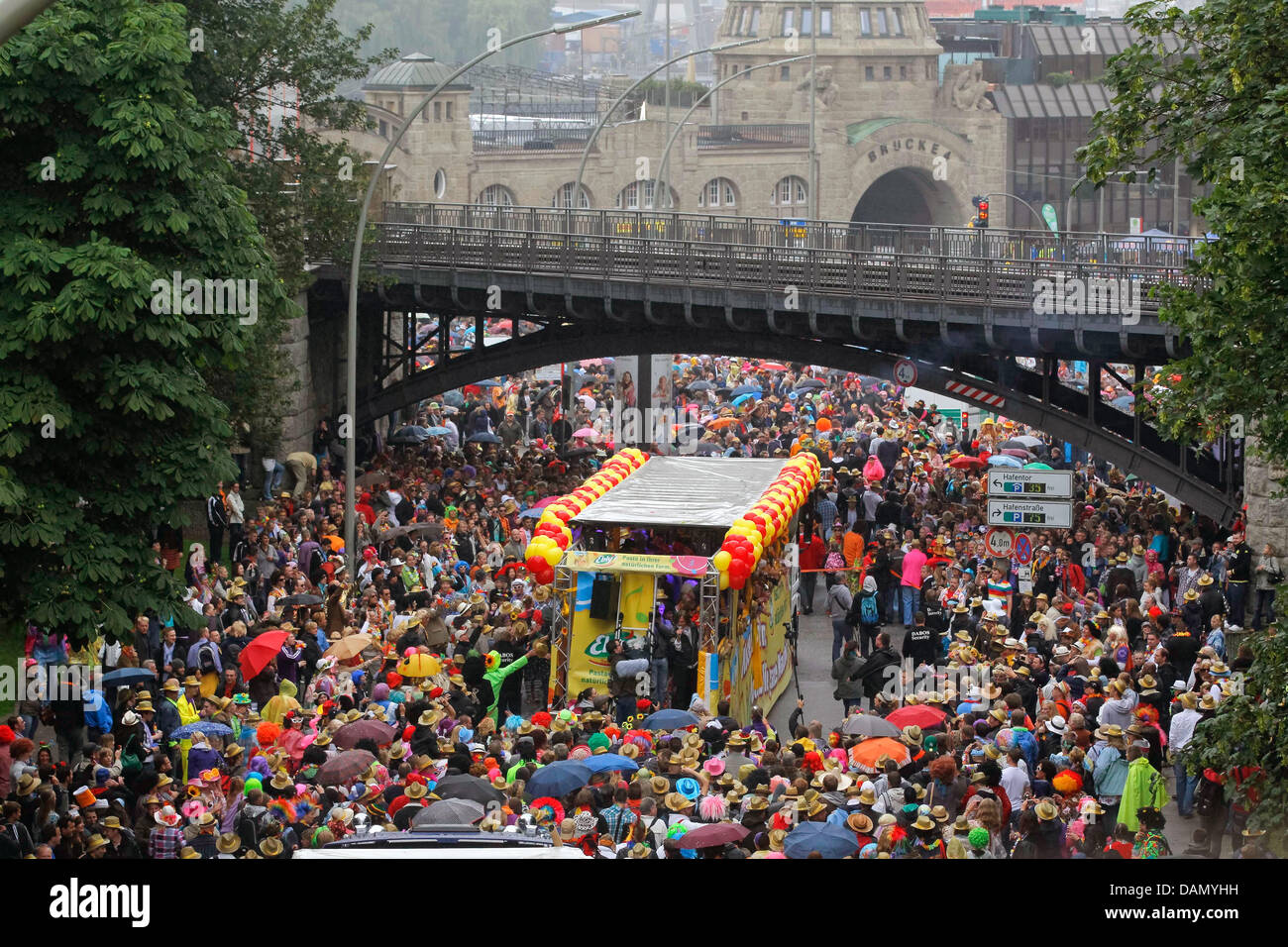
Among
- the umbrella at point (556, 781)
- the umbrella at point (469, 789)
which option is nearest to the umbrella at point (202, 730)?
the umbrella at point (469, 789)

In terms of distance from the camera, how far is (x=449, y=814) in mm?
13156

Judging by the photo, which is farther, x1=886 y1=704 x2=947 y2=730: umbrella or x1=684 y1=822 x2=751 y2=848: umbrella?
x1=886 y1=704 x2=947 y2=730: umbrella

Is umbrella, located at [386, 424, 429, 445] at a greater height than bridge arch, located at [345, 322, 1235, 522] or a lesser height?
lesser

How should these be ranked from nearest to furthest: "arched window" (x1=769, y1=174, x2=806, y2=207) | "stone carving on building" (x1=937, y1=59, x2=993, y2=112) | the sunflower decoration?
the sunflower decoration → "arched window" (x1=769, y1=174, x2=806, y2=207) → "stone carving on building" (x1=937, y1=59, x2=993, y2=112)

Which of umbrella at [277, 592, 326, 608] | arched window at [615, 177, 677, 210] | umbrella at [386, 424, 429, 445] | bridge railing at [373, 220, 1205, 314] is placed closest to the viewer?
umbrella at [277, 592, 326, 608]

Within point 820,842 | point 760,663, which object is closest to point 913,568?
point 760,663

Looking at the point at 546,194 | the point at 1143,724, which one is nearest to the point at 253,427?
the point at 1143,724

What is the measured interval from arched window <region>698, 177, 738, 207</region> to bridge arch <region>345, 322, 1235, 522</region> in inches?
2523

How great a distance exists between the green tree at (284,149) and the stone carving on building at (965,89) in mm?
82350

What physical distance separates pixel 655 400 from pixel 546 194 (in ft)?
199

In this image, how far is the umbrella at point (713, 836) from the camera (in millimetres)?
13164

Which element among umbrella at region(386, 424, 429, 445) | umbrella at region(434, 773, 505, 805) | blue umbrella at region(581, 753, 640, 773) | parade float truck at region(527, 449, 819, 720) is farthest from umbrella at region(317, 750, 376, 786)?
umbrella at region(386, 424, 429, 445)

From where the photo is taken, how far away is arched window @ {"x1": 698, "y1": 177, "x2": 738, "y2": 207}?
10562 centimetres

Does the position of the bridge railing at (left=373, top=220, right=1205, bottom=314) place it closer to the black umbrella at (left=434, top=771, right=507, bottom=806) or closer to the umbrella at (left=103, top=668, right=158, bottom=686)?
the umbrella at (left=103, top=668, right=158, bottom=686)
